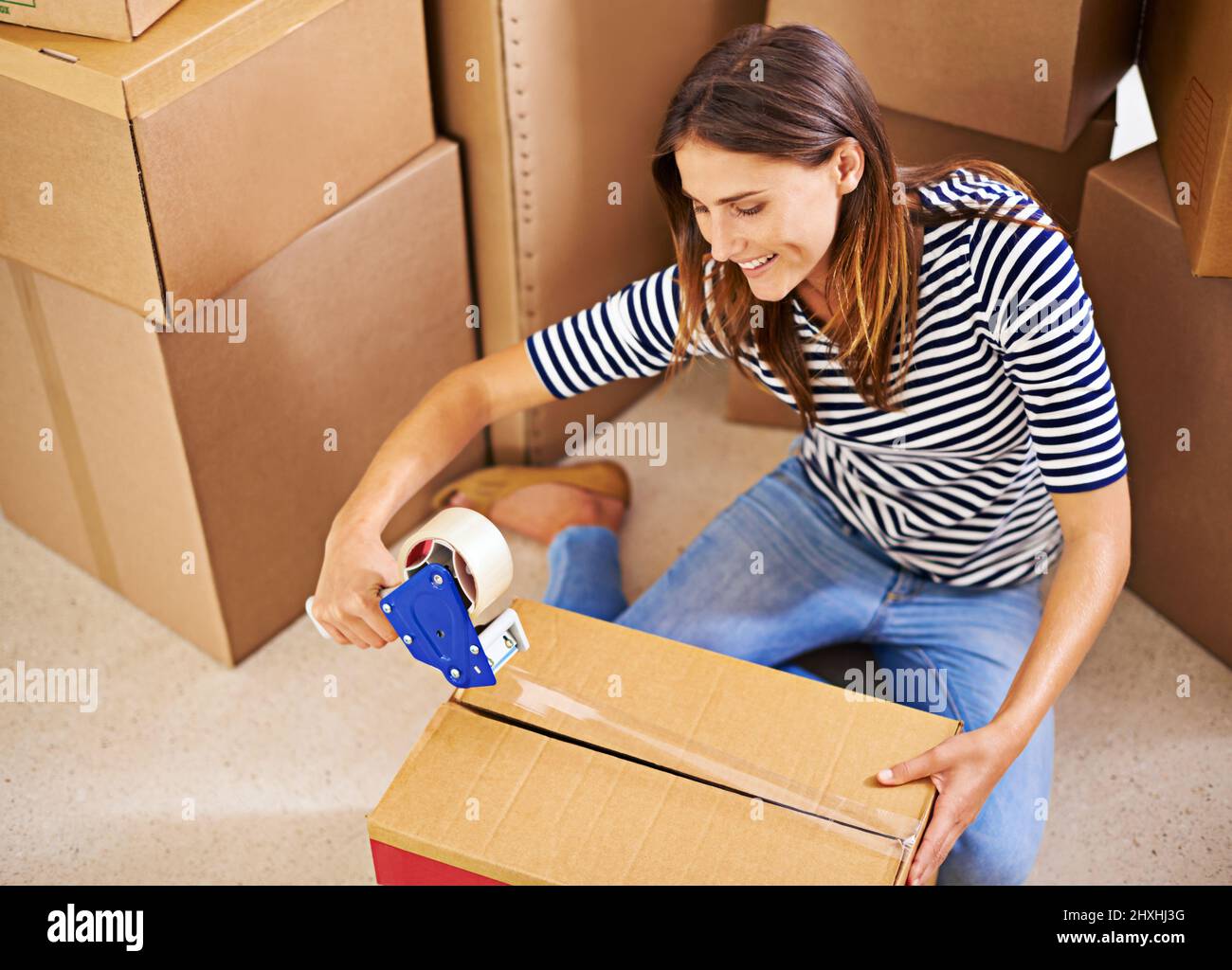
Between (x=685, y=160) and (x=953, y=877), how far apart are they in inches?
26.3

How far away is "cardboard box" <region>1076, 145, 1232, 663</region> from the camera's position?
49.4 inches

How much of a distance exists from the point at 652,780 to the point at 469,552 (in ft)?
0.69

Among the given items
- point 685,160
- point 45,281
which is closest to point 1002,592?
point 685,160

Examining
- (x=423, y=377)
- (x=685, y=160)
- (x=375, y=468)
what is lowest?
(x=423, y=377)

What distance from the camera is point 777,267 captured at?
998 mm

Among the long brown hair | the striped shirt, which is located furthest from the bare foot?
the long brown hair

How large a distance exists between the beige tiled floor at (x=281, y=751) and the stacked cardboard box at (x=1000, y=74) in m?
0.54

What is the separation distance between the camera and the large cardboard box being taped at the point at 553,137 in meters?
1.40

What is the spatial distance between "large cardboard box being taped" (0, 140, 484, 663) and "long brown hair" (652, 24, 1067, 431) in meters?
0.45

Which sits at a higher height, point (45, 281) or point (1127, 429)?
point (45, 281)

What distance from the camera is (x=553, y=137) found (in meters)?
1.49

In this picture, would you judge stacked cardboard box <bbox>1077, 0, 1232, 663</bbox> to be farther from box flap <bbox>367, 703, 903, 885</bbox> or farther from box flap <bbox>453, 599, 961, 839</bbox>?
box flap <bbox>367, 703, 903, 885</bbox>

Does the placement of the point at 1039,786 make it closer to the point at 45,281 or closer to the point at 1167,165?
the point at 1167,165
